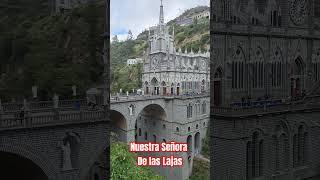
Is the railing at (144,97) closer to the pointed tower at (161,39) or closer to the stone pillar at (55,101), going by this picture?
the pointed tower at (161,39)

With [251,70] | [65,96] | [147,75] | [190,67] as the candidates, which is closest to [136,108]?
[147,75]

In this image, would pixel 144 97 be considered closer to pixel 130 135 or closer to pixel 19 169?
pixel 130 135

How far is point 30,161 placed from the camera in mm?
2637

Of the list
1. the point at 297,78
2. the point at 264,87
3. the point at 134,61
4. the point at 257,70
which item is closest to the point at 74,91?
the point at 134,61

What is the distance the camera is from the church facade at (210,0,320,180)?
3428 mm

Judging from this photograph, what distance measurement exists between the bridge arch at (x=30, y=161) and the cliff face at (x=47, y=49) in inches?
14.0

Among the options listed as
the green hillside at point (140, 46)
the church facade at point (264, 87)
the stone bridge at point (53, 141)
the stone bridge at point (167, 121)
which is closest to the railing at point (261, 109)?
the church facade at point (264, 87)

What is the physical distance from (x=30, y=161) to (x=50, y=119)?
0.32 metres

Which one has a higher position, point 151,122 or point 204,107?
point 204,107

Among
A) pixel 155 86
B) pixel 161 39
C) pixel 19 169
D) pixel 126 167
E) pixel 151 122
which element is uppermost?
pixel 161 39

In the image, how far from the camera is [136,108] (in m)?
3.54

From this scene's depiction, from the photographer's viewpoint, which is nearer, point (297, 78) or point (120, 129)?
point (120, 129)

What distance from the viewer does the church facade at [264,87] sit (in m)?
3.43

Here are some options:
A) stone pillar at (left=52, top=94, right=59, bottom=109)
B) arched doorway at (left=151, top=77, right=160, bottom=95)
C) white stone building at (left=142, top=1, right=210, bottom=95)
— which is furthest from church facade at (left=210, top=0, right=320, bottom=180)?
stone pillar at (left=52, top=94, right=59, bottom=109)
